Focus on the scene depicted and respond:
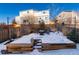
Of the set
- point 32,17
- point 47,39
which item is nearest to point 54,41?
point 47,39

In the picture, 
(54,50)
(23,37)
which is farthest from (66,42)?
(23,37)

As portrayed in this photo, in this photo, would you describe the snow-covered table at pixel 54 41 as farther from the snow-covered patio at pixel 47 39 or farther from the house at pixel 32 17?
the house at pixel 32 17

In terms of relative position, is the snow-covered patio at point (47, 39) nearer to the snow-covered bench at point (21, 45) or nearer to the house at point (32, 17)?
the snow-covered bench at point (21, 45)

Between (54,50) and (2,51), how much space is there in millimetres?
587

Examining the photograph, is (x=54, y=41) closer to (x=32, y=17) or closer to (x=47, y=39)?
(x=47, y=39)

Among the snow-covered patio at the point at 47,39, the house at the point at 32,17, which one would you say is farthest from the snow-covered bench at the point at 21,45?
the house at the point at 32,17

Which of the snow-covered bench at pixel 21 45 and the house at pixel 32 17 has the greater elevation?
the house at pixel 32 17

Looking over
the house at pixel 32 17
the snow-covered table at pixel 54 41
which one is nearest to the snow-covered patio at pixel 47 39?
the snow-covered table at pixel 54 41

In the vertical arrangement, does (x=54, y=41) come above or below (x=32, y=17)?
below

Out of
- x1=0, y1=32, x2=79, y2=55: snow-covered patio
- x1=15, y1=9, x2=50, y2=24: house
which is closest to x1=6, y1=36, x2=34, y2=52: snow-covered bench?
x1=0, y1=32, x2=79, y2=55: snow-covered patio

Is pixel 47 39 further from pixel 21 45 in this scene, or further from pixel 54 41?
pixel 21 45

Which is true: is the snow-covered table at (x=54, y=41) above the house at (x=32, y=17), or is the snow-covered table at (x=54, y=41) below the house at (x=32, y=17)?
below
